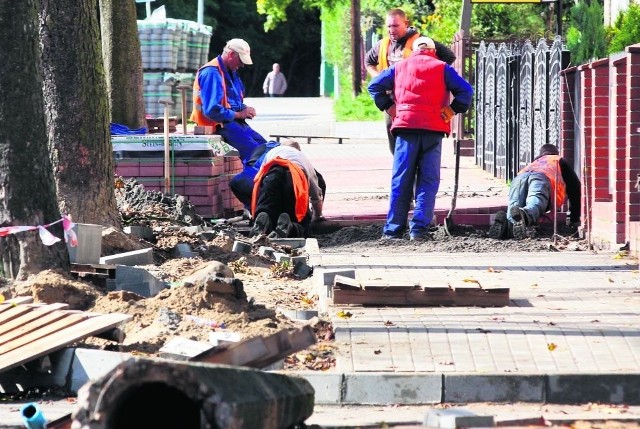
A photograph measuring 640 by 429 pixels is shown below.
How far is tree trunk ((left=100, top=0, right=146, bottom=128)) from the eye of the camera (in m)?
16.8

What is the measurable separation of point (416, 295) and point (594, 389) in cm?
212

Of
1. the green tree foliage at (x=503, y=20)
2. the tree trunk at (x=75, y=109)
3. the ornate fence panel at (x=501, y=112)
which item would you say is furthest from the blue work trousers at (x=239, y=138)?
the green tree foliage at (x=503, y=20)

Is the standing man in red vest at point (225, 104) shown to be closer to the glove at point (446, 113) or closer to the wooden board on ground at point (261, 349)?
the glove at point (446, 113)

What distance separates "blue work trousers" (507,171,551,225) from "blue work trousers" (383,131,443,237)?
34.6 inches

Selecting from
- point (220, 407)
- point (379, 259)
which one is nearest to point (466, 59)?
point (379, 259)

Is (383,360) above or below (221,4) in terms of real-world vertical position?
below

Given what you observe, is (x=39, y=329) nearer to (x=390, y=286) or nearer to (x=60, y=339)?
(x=60, y=339)

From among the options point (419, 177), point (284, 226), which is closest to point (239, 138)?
point (284, 226)

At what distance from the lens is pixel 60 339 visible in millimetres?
7547

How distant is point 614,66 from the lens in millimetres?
12156

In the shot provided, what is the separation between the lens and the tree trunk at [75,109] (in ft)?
36.5

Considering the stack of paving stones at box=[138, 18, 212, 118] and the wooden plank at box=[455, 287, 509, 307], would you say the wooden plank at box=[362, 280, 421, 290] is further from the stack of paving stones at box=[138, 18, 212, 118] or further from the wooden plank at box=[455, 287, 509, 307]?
the stack of paving stones at box=[138, 18, 212, 118]

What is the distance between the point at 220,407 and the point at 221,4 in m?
66.3

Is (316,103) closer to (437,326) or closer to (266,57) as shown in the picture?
(266,57)
